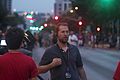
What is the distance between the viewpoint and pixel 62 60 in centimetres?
676

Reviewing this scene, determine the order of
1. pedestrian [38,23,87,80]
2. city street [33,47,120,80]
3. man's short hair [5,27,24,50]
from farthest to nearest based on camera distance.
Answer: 1. city street [33,47,120,80]
2. pedestrian [38,23,87,80]
3. man's short hair [5,27,24,50]

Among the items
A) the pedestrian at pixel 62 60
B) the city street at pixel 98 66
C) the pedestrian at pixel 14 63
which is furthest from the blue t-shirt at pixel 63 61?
the city street at pixel 98 66

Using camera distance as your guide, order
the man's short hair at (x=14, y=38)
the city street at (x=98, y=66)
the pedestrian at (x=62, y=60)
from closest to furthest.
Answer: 1. the man's short hair at (x=14, y=38)
2. the pedestrian at (x=62, y=60)
3. the city street at (x=98, y=66)

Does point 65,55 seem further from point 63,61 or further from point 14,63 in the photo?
point 14,63

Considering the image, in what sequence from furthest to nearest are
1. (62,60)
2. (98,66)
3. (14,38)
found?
(98,66), (62,60), (14,38)

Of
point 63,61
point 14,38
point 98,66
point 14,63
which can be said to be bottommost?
point 98,66

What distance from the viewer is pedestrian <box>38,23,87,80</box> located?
6.73 meters

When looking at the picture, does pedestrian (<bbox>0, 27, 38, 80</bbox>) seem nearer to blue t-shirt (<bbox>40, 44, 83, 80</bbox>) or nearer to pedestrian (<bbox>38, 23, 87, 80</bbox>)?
pedestrian (<bbox>38, 23, 87, 80</bbox>)

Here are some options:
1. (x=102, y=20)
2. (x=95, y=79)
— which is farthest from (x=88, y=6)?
(x=95, y=79)

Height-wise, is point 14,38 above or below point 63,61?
above

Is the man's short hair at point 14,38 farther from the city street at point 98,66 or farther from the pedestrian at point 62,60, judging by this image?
the city street at point 98,66

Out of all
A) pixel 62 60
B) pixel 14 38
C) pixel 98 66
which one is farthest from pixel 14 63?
pixel 98 66

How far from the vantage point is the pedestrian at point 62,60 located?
22.1 feet

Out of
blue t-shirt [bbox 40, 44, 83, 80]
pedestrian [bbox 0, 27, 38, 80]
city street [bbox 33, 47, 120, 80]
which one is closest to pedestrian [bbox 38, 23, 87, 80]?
blue t-shirt [bbox 40, 44, 83, 80]
